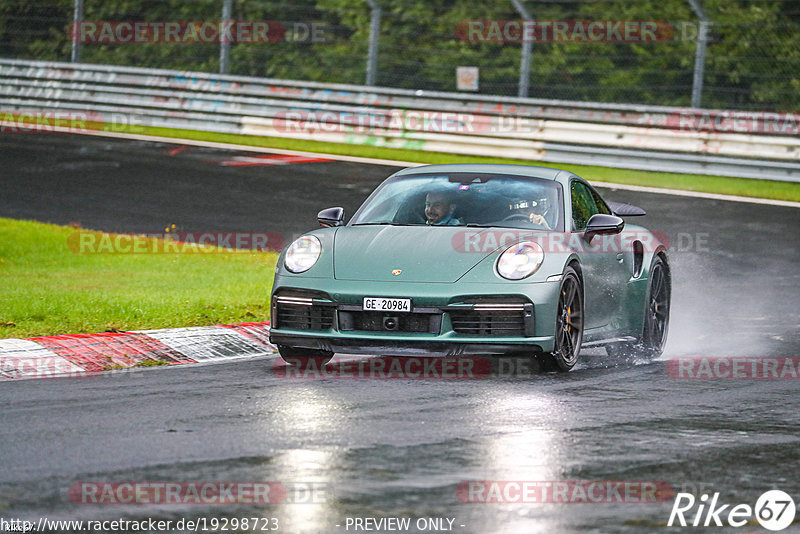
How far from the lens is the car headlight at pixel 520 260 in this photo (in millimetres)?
8789

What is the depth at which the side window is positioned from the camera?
9.96m

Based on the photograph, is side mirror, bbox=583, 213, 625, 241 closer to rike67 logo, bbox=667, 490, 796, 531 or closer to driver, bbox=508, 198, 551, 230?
driver, bbox=508, 198, 551, 230

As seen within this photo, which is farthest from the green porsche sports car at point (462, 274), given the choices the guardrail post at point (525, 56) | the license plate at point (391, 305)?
the guardrail post at point (525, 56)

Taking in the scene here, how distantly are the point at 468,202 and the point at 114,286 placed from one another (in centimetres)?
445

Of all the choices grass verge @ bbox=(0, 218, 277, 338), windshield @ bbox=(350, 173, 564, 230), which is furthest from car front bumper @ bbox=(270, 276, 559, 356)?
grass verge @ bbox=(0, 218, 277, 338)

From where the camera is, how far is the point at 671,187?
69.5 feet

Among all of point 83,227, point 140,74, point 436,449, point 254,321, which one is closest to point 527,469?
point 436,449

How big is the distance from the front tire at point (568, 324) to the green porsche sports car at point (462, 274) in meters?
0.01

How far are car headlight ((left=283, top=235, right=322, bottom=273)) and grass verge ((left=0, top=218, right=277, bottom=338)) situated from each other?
1568 mm

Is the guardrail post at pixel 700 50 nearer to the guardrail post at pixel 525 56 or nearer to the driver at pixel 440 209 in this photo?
the guardrail post at pixel 525 56

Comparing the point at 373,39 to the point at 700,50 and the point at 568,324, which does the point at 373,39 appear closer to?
the point at 700,50

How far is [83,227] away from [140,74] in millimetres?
9817

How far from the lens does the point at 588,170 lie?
74.7 ft

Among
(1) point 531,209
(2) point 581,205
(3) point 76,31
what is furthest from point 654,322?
(3) point 76,31
